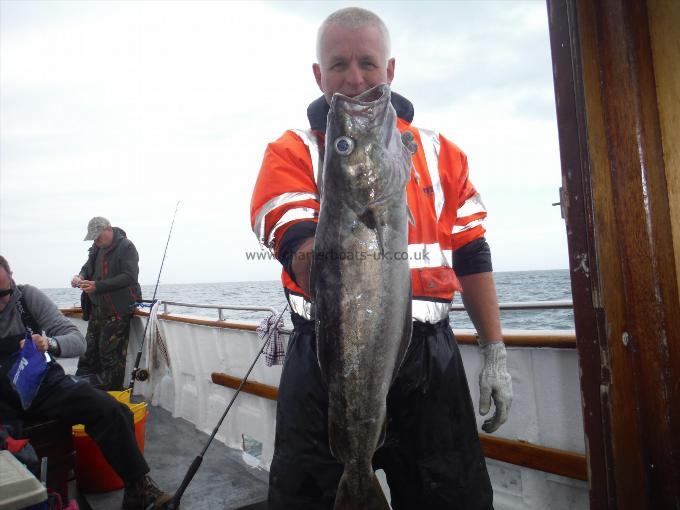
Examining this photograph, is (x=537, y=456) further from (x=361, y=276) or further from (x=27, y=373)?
(x=27, y=373)

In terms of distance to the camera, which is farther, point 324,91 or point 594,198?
point 324,91

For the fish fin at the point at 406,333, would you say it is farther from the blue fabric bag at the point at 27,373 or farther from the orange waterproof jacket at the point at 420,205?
the blue fabric bag at the point at 27,373

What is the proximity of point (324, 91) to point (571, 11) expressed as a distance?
105 centimetres

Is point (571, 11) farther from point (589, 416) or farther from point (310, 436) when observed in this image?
point (310, 436)

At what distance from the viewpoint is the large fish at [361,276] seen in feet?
5.44

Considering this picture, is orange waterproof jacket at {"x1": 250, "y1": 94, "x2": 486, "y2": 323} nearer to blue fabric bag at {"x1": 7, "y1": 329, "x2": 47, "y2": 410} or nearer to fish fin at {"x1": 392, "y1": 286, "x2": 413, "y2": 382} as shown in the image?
fish fin at {"x1": 392, "y1": 286, "x2": 413, "y2": 382}

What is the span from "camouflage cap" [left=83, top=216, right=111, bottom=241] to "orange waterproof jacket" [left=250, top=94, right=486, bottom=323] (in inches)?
260

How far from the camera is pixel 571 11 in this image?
1.82 meters

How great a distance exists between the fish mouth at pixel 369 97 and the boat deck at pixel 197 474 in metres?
3.49

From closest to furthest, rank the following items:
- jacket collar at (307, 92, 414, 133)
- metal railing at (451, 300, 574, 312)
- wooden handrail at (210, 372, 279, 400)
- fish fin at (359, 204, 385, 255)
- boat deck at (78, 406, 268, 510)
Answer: fish fin at (359, 204, 385, 255), jacket collar at (307, 92, 414, 133), metal railing at (451, 300, 574, 312), boat deck at (78, 406, 268, 510), wooden handrail at (210, 372, 279, 400)

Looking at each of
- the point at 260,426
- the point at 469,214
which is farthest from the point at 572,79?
the point at 260,426

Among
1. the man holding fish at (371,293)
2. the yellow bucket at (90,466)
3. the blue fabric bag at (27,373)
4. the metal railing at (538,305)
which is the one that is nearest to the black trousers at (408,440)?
the man holding fish at (371,293)

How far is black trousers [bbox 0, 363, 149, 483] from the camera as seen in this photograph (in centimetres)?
390

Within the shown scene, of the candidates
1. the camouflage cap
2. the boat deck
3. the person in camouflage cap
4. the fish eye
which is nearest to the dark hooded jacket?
the person in camouflage cap
